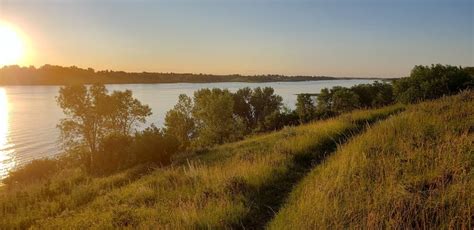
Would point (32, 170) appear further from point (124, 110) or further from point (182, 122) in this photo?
point (182, 122)

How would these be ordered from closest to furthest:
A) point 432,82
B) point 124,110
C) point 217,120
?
1. point 432,82
2. point 124,110
3. point 217,120

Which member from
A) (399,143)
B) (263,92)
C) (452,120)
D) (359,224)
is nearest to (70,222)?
(359,224)

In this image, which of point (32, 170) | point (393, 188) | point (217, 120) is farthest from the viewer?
point (217, 120)

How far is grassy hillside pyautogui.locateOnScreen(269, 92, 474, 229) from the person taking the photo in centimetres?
604

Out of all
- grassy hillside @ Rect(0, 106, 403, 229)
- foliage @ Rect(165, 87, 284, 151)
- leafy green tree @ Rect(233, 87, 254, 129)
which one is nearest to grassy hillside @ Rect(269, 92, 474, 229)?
grassy hillside @ Rect(0, 106, 403, 229)

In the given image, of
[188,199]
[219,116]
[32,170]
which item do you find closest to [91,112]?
[32,170]

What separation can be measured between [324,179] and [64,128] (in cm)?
5700

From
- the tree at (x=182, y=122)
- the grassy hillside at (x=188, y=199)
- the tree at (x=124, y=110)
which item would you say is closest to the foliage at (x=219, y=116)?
the tree at (x=182, y=122)

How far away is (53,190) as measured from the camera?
1585 cm

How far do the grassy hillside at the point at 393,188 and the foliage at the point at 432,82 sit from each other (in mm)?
17951

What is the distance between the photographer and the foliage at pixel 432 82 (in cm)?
2906

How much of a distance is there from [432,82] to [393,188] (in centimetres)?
2652

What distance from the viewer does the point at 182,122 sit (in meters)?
71.2

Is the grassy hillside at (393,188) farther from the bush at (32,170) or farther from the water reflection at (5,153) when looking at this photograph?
the water reflection at (5,153)
